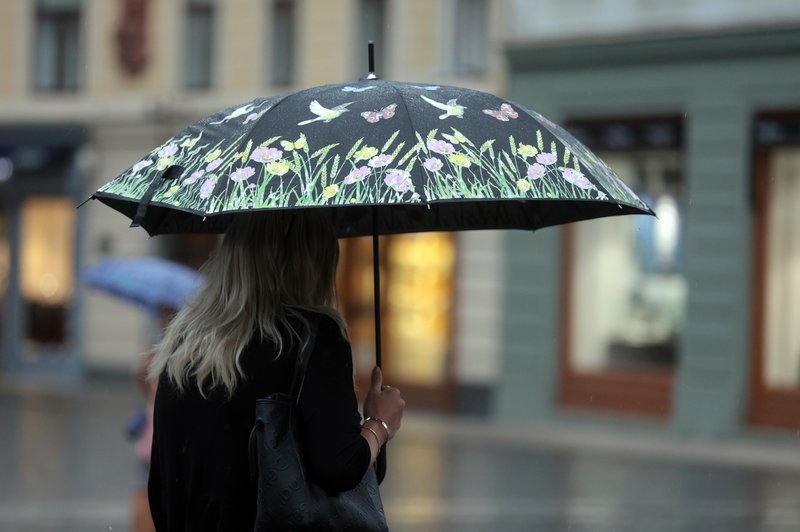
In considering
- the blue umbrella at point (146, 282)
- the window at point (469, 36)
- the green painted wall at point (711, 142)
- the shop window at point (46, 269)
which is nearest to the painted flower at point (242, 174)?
the blue umbrella at point (146, 282)

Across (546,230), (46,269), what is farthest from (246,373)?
(46,269)

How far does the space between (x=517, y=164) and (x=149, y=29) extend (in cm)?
1780

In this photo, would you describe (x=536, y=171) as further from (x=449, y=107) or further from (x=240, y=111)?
(x=240, y=111)

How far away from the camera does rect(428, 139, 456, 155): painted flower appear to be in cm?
350

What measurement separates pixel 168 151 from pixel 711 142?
12.8 metres

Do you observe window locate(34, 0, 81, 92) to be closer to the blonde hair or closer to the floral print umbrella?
the floral print umbrella

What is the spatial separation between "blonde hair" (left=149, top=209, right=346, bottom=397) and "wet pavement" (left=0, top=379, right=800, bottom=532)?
680 centimetres

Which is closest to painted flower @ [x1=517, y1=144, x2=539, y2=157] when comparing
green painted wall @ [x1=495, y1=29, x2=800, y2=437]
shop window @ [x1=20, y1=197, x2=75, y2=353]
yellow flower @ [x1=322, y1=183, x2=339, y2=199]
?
yellow flower @ [x1=322, y1=183, x2=339, y2=199]

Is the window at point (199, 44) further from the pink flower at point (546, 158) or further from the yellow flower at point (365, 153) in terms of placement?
the yellow flower at point (365, 153)

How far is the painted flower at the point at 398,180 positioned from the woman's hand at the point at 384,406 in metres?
0.48

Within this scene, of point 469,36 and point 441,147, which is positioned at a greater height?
point 469,36

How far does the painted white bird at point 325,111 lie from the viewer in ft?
11.6

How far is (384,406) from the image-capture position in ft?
11.3

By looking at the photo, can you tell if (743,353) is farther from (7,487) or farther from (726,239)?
(7,487)
